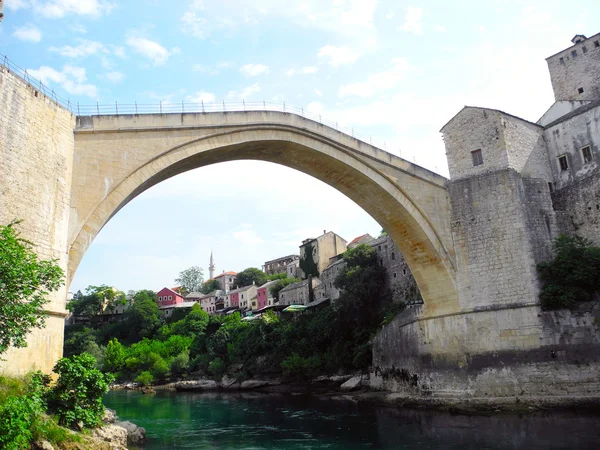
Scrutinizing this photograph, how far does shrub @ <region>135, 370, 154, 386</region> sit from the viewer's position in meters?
37.1

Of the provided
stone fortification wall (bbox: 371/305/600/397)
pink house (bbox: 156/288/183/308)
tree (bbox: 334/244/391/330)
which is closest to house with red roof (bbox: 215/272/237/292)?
pink house (bbox: 156/288/183/308)

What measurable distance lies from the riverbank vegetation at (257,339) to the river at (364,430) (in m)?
6.74

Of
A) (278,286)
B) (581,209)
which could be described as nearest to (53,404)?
(581,209)

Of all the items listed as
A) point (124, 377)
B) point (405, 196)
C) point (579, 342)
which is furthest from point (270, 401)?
point (124, 377)

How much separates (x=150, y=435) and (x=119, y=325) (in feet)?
134

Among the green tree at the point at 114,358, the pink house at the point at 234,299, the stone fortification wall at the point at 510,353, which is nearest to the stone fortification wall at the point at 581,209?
the stone fortification wall at the point at 510,353

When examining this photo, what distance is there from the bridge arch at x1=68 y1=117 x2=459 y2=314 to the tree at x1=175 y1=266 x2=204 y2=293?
6699 cm

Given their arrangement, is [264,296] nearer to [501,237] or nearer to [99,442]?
[501,237]

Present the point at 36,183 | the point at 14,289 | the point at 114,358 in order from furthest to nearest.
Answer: the point at 114,358
the point at 36,183
the point at 14,289

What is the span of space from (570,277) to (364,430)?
7302 millimetres

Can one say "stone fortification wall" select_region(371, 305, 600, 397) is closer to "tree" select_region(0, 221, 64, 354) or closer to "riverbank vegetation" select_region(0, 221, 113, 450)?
"riverbank vegetation" select_region(0, 221, 113, 450)

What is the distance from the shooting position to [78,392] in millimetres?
8336

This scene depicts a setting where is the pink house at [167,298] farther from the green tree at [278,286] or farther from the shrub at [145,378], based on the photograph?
the shrub at [145,378]

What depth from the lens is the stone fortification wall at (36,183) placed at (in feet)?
29.3
